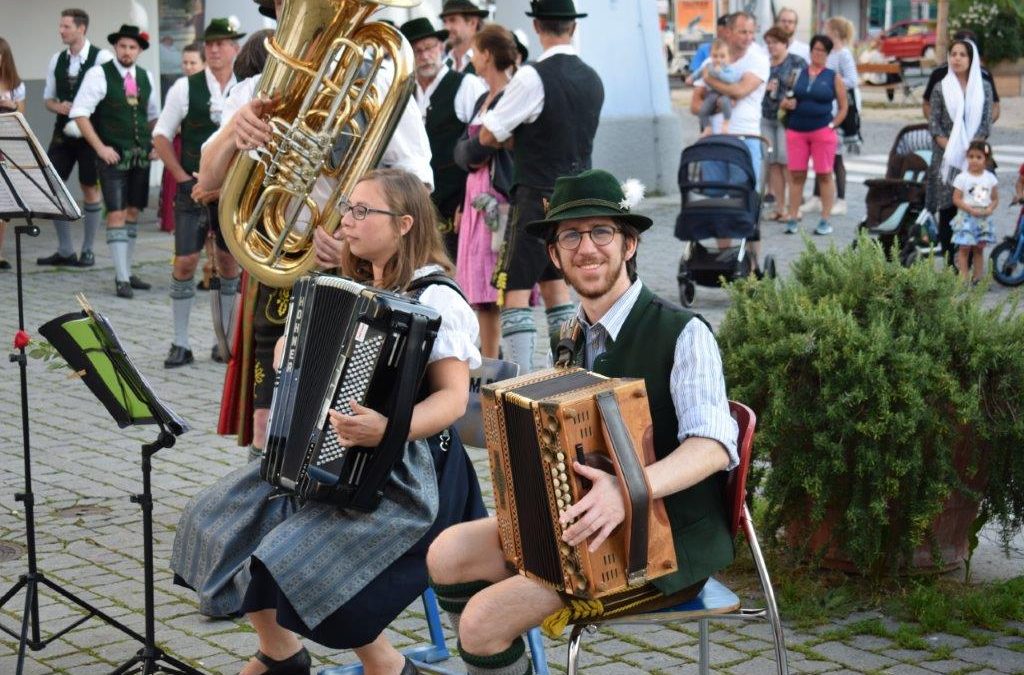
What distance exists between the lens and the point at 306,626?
3.85 meters

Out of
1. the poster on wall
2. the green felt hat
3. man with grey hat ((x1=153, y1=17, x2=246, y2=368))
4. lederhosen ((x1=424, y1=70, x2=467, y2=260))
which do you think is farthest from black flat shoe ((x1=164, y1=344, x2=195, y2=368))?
the poster on wall

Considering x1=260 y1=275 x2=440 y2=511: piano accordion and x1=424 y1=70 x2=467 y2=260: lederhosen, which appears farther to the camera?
x1=424 y1=70 x2=467 y2=260: lederhosen

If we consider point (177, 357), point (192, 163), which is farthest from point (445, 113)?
point (177, 357)

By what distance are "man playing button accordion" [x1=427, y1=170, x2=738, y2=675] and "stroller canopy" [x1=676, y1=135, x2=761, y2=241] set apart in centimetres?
631

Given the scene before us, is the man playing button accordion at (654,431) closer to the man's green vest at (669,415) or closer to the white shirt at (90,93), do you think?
the man's green vest at (669,415)

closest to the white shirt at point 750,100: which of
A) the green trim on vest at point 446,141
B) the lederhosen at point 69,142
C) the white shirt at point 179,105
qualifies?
the green trim on vest at point 446,141

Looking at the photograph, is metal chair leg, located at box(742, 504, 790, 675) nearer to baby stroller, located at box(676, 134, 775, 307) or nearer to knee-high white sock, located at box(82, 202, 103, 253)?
baby stroller, located at box(676, 134, 775, 307)

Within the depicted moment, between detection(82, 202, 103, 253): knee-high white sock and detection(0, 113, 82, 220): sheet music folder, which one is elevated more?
detection(0, 113, 82, 220): sheet music folder

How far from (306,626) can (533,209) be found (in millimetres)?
3915

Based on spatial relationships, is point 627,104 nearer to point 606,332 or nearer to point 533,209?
point 533,209

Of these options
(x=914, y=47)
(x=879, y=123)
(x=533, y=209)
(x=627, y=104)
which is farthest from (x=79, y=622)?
(x=914, y=47)

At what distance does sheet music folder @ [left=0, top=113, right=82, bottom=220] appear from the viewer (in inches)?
175

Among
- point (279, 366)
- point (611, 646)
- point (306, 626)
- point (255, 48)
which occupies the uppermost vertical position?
point (255, 48)

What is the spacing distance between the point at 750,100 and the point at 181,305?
17.6ft
